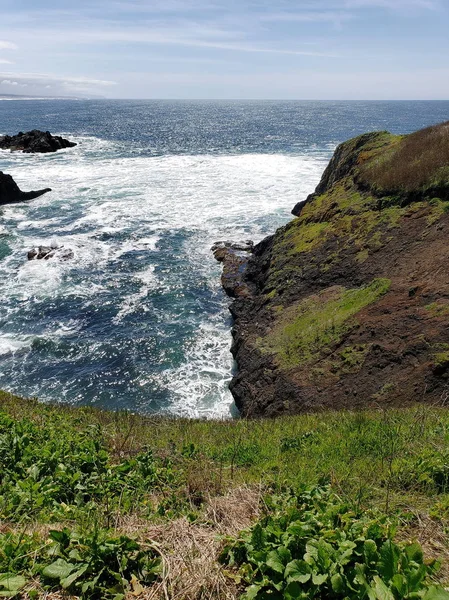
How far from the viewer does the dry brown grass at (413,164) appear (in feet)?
59.7

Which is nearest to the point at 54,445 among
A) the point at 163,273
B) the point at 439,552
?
the point at 439,552

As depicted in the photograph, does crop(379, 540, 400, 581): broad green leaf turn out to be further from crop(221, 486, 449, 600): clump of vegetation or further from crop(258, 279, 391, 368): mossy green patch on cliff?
crop(258, 279, 391, 368): mossy green patch on cliff

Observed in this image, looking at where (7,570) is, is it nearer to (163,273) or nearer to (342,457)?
(342,457)

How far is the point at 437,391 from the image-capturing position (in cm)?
1109

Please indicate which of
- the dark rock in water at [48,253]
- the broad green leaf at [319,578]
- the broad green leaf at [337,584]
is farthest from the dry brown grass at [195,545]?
the dark rock in water at [48,253]

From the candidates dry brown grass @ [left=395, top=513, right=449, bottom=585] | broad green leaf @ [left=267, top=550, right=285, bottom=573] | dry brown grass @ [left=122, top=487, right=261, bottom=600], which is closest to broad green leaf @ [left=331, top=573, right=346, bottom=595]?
broad green leaf @ [left=267, top=550, right=285, bottom=573]

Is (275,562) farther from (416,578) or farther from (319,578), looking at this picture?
(416,578)

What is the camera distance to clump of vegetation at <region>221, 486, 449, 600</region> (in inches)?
105

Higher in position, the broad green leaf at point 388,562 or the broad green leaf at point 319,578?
the broad green leaf at point 388,562

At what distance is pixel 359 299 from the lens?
1540 cm

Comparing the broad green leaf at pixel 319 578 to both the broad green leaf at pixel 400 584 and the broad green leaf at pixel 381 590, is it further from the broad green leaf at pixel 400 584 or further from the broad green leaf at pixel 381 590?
the broad green leaf at pixel 400 584

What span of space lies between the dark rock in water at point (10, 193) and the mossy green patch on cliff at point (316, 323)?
3624 cm

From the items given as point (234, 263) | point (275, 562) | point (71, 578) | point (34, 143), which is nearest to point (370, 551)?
point (275, 562)

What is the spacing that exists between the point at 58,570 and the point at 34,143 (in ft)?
274
